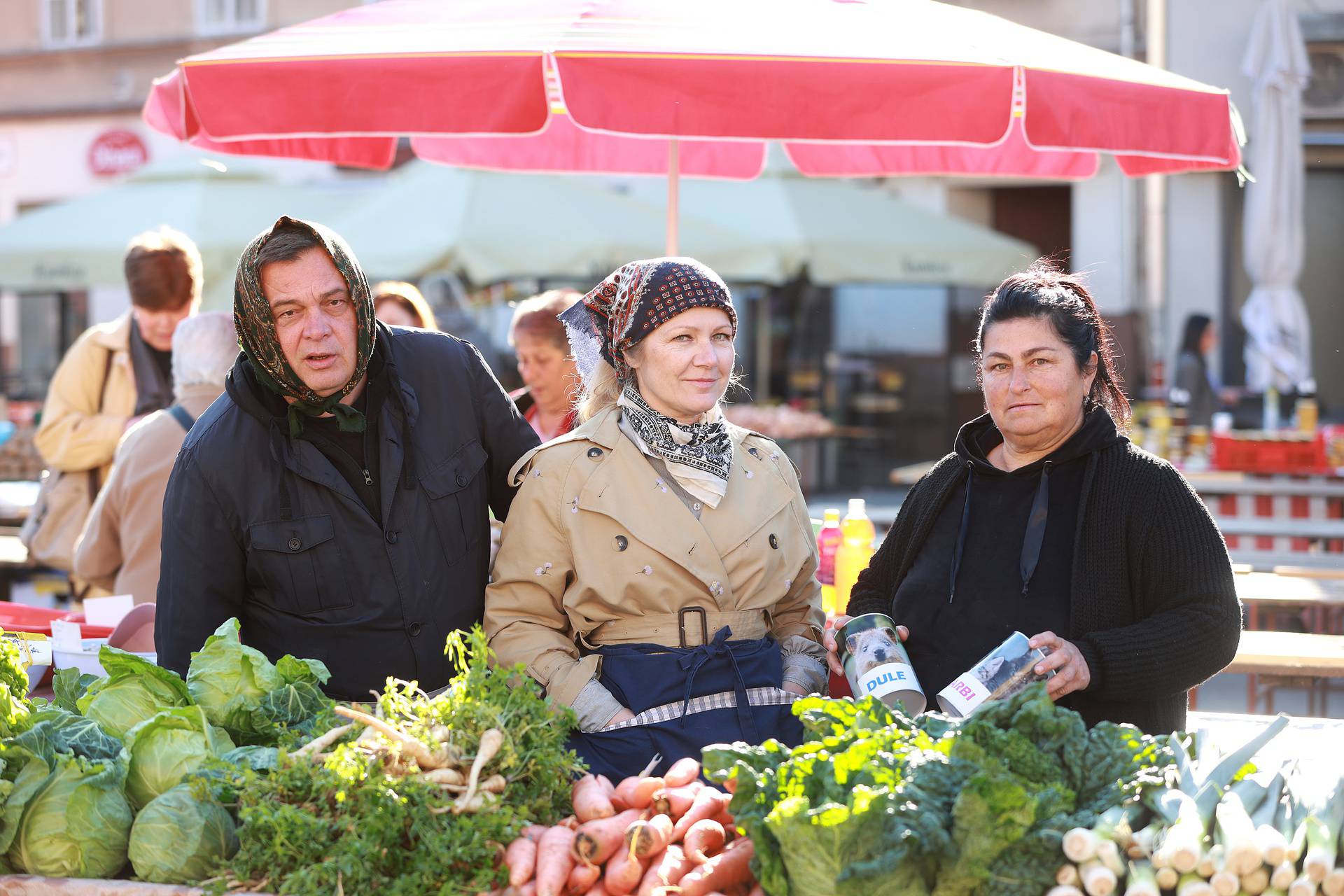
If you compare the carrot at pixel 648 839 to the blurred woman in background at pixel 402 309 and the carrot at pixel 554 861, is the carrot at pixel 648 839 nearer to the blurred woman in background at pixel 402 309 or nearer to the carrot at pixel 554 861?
the carrot at pixel 554 861

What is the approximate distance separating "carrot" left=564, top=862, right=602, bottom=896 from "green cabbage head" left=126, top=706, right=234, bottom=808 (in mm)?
717

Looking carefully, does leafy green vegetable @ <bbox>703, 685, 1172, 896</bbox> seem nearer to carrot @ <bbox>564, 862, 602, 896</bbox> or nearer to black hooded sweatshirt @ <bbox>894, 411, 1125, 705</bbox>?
carrot @ <bbox>564, 862, 602, 896</bbox>

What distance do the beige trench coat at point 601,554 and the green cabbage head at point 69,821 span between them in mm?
835

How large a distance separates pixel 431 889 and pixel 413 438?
3.61ft

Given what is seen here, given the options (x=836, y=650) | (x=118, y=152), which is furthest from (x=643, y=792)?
(x=118, y=152)

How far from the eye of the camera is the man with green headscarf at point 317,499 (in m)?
2.95

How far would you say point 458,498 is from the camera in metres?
3.14

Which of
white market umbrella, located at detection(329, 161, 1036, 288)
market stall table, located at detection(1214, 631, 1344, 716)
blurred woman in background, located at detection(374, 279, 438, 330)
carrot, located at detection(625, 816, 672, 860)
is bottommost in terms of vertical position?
market stall table, located at detection(1214, 631, 1344, 716)

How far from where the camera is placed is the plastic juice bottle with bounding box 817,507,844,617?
398 cm

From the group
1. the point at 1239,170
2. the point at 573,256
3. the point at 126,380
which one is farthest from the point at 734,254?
the point at 1239,170

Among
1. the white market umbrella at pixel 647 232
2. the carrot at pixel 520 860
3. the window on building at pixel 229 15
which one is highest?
the window on building at pixel 229 15

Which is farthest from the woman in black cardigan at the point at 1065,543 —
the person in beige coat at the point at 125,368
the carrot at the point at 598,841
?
the person in beige coat at the point at 125,368

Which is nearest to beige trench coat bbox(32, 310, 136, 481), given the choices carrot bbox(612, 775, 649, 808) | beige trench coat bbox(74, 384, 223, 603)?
beige trench coat bbox(74, 384, 223, 603)

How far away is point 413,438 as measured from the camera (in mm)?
3100
